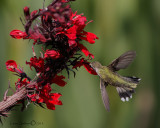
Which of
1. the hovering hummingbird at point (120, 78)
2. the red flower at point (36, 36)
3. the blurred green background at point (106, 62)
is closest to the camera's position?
the red flower at point (36, 36)

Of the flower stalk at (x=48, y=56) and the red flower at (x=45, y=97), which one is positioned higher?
the flower stalk at (x=48, y=56)

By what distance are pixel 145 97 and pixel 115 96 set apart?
270mm

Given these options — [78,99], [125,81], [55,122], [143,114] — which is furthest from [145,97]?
[125,81]

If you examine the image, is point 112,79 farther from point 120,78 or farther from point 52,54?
point 52,54

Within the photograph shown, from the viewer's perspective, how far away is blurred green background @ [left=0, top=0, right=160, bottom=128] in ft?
7.32

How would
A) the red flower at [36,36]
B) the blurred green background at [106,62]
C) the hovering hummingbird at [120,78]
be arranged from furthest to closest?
the blurred green background at [106,62]
the hovering hummingbird at [120,78]
the red flower at [36,36]

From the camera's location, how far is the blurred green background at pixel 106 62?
7.32 ft

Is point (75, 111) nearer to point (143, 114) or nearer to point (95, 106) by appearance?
point (95, 106)

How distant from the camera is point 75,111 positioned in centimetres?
236

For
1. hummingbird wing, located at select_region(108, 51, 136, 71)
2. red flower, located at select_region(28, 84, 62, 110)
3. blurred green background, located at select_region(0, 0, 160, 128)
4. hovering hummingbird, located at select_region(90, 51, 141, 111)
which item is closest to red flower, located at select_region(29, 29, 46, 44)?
red flower, located at select_region(28, 84, 62, 110)

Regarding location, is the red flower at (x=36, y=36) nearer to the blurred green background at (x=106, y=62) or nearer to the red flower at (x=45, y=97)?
the red flower at (x=45, y=97)

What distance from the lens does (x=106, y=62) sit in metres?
2.44

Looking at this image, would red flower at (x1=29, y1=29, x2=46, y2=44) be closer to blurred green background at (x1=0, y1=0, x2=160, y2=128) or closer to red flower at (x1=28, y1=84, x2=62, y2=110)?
red flower at (x1=28, y1=84, x2=62, y2=110)

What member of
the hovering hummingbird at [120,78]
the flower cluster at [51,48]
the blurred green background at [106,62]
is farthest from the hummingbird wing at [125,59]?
the blurred green background at [106,62]
